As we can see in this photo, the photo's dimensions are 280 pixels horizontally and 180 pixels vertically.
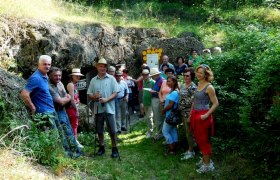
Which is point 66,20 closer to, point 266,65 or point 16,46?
point 16,46

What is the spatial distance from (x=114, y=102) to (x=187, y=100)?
1.60 m

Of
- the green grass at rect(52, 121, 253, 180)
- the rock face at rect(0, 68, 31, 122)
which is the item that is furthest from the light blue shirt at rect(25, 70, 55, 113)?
the green grass at rect(52, 121, 253, 180)

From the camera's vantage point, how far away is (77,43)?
1078 centimetres

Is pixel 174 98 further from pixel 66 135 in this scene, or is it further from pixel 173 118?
pixel 66 135

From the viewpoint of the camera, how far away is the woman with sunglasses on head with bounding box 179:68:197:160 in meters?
7.39

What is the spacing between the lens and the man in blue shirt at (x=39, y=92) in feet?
19.5

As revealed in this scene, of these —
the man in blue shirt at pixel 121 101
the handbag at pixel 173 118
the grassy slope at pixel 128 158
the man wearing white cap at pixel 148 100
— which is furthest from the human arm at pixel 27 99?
the man in blue shirt at pixel 121 101

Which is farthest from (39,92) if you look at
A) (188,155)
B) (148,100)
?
(148,100)

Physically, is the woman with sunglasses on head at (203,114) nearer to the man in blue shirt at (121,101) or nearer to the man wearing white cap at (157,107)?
the man wearing white cap at (157,107)

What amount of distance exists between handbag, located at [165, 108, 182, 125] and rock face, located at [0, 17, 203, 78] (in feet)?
13.2

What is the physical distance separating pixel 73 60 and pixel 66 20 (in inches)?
60.1

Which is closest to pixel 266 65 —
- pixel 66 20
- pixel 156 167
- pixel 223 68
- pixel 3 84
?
pixel 223 68

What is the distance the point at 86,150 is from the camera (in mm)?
8000

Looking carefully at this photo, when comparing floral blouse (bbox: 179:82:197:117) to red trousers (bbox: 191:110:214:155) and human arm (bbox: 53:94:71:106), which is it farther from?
human arm (bbox: 53:94:71:106)
